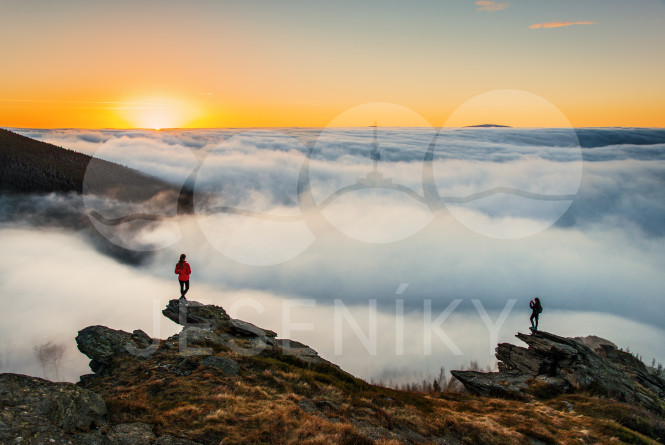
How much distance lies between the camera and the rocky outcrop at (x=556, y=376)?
23922mm

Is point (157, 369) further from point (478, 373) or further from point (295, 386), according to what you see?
point (478, 373)

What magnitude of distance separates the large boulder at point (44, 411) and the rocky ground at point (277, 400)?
0.03 metres

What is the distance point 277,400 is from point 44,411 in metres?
8.36

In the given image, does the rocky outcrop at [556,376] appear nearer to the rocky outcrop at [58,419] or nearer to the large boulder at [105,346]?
the large boulder at [105,346]

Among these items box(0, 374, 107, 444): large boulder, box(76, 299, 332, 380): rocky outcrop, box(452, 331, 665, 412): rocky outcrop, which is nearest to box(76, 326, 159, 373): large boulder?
box(76, 299, 332, 380): rocky outcrop

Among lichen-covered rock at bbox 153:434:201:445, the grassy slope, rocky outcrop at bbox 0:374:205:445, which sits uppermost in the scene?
rocky outcrop at bbox 0:374:205:445

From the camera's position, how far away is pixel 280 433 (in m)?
11.9

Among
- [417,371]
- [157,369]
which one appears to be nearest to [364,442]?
[157,369]

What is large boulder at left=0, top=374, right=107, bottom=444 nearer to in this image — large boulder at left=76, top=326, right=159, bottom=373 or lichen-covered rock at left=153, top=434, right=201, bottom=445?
lichen-covered rock at left=153, top=434, right=201, bottom=445

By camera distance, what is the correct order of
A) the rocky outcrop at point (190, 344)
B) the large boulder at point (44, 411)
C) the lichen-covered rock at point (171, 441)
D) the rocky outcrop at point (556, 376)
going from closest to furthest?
the large boulder at point (44, 411)
the lichen-covered rock at point (171, 441)
the rocky outcrop at point (190, 344)
the rocky outcrop at point (556, 376)

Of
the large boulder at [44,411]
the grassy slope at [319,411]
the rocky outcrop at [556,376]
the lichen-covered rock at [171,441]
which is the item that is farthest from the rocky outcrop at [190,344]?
the rocky outcrop at [556,376]

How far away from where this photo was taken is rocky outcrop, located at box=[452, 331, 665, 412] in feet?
78.5

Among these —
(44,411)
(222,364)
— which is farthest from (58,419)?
(222,364)

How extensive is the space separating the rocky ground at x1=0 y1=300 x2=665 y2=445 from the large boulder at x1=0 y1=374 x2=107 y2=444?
0.03 metres
